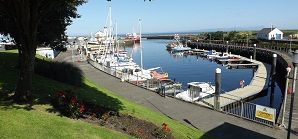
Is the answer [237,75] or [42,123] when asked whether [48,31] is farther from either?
[237,75]

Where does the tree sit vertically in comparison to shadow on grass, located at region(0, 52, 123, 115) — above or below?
above

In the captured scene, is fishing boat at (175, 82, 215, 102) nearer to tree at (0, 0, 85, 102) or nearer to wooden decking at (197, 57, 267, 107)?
wooden decking at (197, 57, 267, 107)

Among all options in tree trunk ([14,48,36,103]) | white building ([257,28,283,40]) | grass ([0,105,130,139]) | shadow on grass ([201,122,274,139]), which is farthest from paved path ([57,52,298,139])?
white building ([257,28,283,40])

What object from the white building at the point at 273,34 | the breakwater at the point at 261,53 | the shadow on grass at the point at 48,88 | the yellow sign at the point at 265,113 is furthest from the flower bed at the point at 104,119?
the white building at the point at 273,34

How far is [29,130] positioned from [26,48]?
3589 millimetres

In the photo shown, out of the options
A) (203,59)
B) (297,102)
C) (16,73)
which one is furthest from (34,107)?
(203,59)

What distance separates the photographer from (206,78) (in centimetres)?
6781

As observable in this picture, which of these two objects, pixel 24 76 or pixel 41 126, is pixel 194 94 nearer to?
pixel 24 76

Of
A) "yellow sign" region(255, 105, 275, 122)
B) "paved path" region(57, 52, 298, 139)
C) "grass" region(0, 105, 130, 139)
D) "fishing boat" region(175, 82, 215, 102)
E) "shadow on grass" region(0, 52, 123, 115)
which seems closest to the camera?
"grass" region(0, 105, 130, 139)

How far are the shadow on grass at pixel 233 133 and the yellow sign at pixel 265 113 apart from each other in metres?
1.78

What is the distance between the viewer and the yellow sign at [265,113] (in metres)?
19.6

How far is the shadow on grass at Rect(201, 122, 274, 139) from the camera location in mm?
17781

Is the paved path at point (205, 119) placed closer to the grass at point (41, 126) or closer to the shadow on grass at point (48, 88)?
the shadow on grass at point (48, 88)

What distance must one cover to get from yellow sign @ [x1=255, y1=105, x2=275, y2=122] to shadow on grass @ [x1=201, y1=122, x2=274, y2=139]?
5.83 ft
